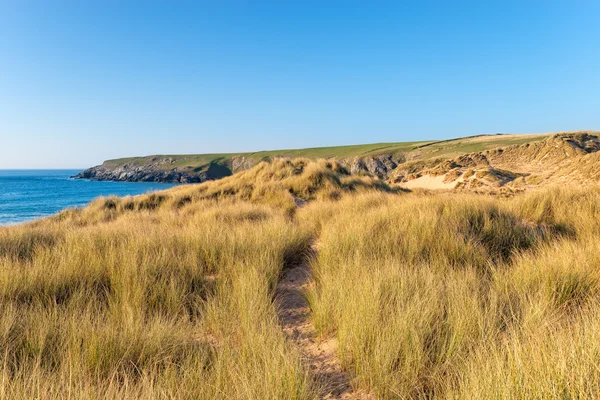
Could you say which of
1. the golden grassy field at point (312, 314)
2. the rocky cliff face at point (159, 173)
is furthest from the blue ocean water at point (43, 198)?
the rocky cliff face at point (159, 173)

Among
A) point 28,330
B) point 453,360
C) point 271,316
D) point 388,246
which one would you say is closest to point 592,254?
point 388,246

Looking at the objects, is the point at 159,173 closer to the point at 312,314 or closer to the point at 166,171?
the point at 166,171

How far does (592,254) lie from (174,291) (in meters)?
4.30

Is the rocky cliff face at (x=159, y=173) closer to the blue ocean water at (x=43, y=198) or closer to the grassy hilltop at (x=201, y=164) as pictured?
the grassy hilltop at (x=201, y=164)

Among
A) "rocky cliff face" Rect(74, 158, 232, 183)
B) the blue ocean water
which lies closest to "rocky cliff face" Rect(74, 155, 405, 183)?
"rocky cliff face" Rect(74, 158, 232, 183)

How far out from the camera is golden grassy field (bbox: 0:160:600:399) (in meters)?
1.48

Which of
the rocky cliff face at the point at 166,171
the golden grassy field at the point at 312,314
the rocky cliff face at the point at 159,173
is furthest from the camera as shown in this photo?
the rocky cliff face at the point at 166,171

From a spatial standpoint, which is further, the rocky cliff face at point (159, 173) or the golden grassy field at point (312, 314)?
the rocky cliff face at point (159, 173)

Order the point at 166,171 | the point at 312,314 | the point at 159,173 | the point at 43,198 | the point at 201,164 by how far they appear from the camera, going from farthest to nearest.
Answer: the point at 201,164
the point at 166,171
the point at 159,173
the point at 43,198
the point at 312,314

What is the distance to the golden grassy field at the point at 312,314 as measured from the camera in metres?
1.48

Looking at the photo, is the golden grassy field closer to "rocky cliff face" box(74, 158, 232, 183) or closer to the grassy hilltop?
the grassy hilltop

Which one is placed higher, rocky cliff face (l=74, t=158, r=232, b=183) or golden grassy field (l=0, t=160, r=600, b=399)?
rocky cliff face (l=74, t=158, r=232, b=183)

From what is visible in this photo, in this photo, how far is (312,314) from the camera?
8.66 feet

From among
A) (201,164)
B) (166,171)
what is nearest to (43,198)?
(166,171)
